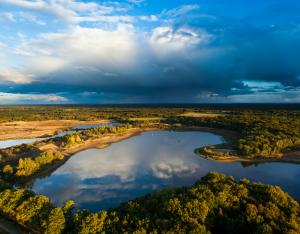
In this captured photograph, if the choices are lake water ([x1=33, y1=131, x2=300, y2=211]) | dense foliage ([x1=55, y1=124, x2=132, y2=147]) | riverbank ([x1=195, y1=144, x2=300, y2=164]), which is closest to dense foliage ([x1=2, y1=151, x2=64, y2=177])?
lake water ([x1=33, y1=131, x2=300, y2=211])

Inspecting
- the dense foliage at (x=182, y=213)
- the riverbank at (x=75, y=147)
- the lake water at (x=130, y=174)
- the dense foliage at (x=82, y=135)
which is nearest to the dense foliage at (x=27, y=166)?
the riverbank at (x=75, y=147)

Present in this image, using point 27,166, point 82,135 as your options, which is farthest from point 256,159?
point 82,135

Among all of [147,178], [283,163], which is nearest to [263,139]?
[283,163]

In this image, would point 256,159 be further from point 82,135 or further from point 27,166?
point 82,135

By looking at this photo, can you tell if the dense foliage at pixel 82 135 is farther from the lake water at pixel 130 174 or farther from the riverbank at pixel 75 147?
the lake water at pixel 130 174

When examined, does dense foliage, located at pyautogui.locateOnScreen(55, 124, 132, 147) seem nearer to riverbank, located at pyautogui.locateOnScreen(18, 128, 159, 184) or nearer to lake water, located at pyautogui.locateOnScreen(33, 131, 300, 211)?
riverbank, located at pyautogui.locateOnScreen(18, 128, 159, 184)
